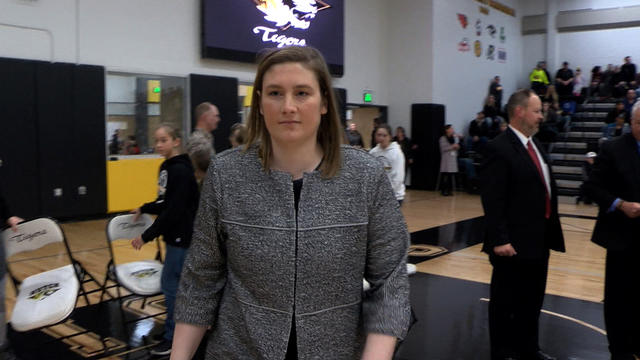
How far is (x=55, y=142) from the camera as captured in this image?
31.1 ft

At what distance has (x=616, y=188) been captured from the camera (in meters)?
3.64

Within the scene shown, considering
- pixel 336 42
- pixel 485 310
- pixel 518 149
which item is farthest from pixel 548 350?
pixel 336 42

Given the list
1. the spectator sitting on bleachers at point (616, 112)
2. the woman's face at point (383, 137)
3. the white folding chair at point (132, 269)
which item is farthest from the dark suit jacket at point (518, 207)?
the spectator sitting on bleachers at point (616, 112)

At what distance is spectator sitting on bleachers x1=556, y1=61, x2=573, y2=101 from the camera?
61.8 feet

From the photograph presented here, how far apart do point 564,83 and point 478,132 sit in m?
4.73

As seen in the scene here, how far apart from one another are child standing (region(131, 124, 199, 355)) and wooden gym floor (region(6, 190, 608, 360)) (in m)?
0.51

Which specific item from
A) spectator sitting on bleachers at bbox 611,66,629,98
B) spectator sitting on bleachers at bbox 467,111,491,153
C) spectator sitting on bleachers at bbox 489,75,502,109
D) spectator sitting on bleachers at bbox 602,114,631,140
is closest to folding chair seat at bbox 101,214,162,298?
spectator sitting on bleachers at bbox 602,114,631,140

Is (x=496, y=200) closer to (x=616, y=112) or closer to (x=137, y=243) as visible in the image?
(x=137, y=243)

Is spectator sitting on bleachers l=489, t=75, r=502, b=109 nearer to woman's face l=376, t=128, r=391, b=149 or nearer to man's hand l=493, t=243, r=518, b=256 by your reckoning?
woman's face l=376, t=128, r=391, b=149

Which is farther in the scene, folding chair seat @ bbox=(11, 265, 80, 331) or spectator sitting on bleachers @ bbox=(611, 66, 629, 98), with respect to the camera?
spectator sitting on bleachers @ bbox=(611, 66, 629, 98)

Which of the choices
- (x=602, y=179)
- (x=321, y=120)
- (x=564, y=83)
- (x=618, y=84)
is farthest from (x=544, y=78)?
(x=321, y=120)

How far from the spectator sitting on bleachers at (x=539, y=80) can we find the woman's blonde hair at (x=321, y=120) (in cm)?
1874

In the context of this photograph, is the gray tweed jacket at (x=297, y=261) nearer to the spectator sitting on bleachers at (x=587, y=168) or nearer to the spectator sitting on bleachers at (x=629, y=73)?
the spectator sitting on bleachers at (x=587, y=168)

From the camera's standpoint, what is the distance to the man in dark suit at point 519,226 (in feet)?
11.6
